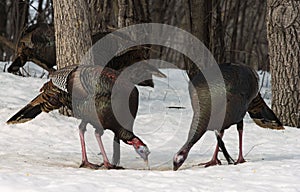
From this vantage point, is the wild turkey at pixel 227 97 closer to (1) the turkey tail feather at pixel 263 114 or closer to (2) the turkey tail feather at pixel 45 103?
(1) the turkey tail feather at pixel 263 114

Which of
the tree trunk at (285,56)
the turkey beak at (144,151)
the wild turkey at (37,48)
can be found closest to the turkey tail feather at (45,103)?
the turkey beak at (144,151)

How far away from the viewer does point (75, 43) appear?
7.51 m

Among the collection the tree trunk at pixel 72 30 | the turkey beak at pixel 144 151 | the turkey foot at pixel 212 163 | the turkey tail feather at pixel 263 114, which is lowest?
the turkey foot at pixel 212 163

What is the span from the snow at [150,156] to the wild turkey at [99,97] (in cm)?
38

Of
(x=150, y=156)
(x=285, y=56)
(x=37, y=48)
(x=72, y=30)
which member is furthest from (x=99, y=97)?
(x=37, y=48)

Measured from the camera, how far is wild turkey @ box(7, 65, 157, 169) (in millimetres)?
5215

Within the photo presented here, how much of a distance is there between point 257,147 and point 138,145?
1.69m

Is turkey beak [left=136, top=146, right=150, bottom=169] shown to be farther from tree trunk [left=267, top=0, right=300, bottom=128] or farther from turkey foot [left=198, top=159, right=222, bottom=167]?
tree trunk [left=267, top=0, right=300, bottom=128]

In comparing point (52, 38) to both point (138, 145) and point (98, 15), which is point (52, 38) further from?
point (138, 145)

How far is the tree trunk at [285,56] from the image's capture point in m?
7.38

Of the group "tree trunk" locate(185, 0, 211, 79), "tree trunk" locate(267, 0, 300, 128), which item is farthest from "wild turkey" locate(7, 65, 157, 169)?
"tree trunk" locate(185, 0, 211, 79)

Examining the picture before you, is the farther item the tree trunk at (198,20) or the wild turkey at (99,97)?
the tree trunk at (198,20)

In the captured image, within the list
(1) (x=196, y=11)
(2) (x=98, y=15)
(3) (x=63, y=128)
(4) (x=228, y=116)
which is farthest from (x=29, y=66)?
(4) (x=228, y=116)

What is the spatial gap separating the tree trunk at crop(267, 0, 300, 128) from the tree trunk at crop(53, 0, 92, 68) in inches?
82.3
